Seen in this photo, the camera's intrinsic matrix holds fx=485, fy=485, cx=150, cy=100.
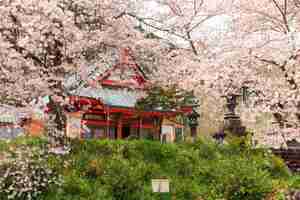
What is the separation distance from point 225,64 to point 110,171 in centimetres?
601

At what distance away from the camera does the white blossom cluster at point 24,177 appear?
35.2ft

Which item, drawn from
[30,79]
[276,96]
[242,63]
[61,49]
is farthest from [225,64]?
[30,79]

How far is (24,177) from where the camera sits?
35.5ft

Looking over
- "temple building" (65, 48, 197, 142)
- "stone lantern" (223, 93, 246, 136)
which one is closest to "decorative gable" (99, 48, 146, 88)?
"temple building" (65, 48, 197, 142)

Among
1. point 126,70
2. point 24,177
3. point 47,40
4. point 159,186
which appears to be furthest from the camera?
point 126,70

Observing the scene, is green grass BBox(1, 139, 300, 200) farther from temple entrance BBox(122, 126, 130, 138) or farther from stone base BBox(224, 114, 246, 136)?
temple entrance BBox(122, 126, 130, 138)

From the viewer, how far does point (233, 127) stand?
19891 mm

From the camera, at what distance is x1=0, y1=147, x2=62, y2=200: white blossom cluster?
1072 cm

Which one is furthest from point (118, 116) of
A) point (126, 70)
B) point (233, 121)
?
point (126, 70)

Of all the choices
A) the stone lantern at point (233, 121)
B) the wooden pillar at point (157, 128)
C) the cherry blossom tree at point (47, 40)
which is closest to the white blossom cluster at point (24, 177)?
the cherry blossom tree at point (47, 40)

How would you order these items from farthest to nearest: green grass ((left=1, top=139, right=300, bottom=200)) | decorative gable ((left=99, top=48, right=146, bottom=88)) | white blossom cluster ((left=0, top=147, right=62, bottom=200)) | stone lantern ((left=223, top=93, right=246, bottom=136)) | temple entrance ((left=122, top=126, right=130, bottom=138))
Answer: temple entrance ((left=122, top=126, right=130, bottom=138))
stone lantern ((left=223, top=93, right=246, bottom=136))
decorative gable ((left=99, top=48, right=146, bottom=88))
green grass ((left=1, top=139, right=300, bottom=200))
white blossom cluster ((left=0, top=147, right=62, bottom=200))

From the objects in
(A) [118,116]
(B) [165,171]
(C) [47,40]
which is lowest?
(B) [165,171]

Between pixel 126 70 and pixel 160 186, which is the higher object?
pixel 126 70

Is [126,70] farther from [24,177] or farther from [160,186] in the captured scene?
[24,177]
